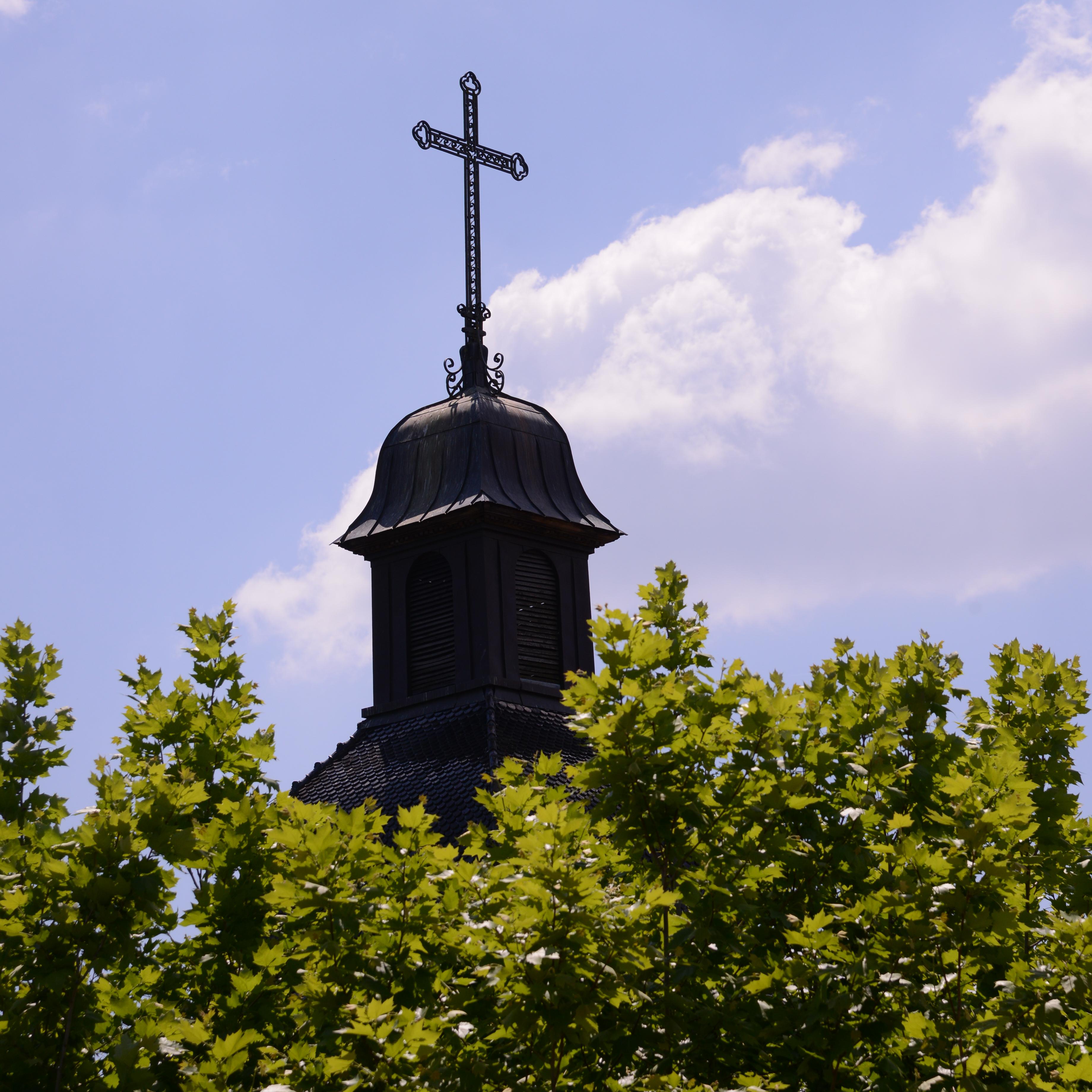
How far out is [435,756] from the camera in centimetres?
2952

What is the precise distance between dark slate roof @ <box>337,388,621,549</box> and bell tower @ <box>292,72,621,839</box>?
1.4 inches

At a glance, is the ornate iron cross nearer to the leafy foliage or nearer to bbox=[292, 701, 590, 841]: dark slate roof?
bbox=[292, 701, 590, 841]: dark slate roof

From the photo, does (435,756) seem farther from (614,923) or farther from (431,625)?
(614,923)

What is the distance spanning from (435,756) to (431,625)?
3372 millimetres

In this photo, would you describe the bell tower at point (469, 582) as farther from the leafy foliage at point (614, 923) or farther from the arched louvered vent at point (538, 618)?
the leafy foliage at point (614, 923)

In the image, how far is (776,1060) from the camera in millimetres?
11352

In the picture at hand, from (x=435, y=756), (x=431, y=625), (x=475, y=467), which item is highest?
(x=475, y=467)

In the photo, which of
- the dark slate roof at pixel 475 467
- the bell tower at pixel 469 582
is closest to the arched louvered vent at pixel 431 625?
the bell tower at pixel 469 582

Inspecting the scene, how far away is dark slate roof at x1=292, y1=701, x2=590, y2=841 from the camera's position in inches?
1113

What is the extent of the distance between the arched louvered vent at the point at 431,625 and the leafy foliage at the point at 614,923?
17846mm

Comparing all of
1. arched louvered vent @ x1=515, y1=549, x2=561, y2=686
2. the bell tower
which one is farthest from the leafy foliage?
arched louvered vent @ x1=515, y1=549, x2=561, y2=686

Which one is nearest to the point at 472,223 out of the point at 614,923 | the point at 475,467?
the point at 475,467

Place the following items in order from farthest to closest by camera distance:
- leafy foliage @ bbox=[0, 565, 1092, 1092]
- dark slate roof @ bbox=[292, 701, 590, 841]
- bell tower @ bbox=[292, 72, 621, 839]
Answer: bell tower @ bbox=[292, 72, 621, 839] → dark slate roof @ bbox=[292, 701, 590, 841] → leafy foliage @ bbox=[0, 565, 1092, 1092]

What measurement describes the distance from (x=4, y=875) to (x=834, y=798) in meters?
6.34
